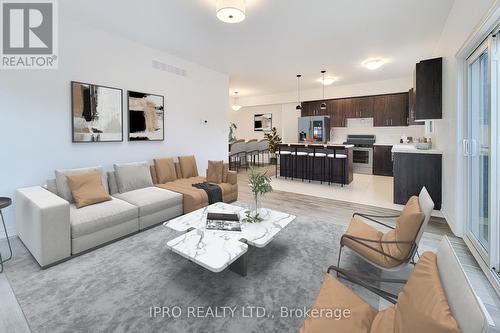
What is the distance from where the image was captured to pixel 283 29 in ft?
13.1

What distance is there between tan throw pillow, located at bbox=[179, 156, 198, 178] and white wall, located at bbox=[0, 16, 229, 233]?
1.32 feet

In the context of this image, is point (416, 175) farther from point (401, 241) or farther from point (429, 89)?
point (401, 241)

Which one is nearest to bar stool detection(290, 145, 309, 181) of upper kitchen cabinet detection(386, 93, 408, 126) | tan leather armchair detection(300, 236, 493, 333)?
upper kitchen cabinet detection(386, 93, 408, 126)

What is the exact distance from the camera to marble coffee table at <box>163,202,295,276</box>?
6.67 ft

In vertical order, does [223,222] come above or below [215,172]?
below

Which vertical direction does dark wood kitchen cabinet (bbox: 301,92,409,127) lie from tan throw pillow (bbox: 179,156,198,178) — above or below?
above

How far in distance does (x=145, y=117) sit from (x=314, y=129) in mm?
6245

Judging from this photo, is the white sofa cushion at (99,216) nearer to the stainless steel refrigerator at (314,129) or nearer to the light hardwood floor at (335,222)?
the light hardwood floor at (335,222)

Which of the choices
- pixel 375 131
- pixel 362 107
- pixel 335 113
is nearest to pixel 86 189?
pixel 335 113

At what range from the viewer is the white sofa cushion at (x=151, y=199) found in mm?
3439

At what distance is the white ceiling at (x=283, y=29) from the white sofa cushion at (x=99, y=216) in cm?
267

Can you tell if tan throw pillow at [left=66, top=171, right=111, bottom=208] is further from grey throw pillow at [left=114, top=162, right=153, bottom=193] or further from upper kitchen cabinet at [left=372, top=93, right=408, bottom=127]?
upper kitchen cabinet at [left=372, top=93, right=408, bottom=127]

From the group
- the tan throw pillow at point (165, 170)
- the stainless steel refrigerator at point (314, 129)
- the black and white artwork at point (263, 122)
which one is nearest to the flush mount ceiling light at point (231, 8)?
the tan throw pillow at point (165, 170)

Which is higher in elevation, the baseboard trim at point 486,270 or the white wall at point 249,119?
the white wall at point 249,119
